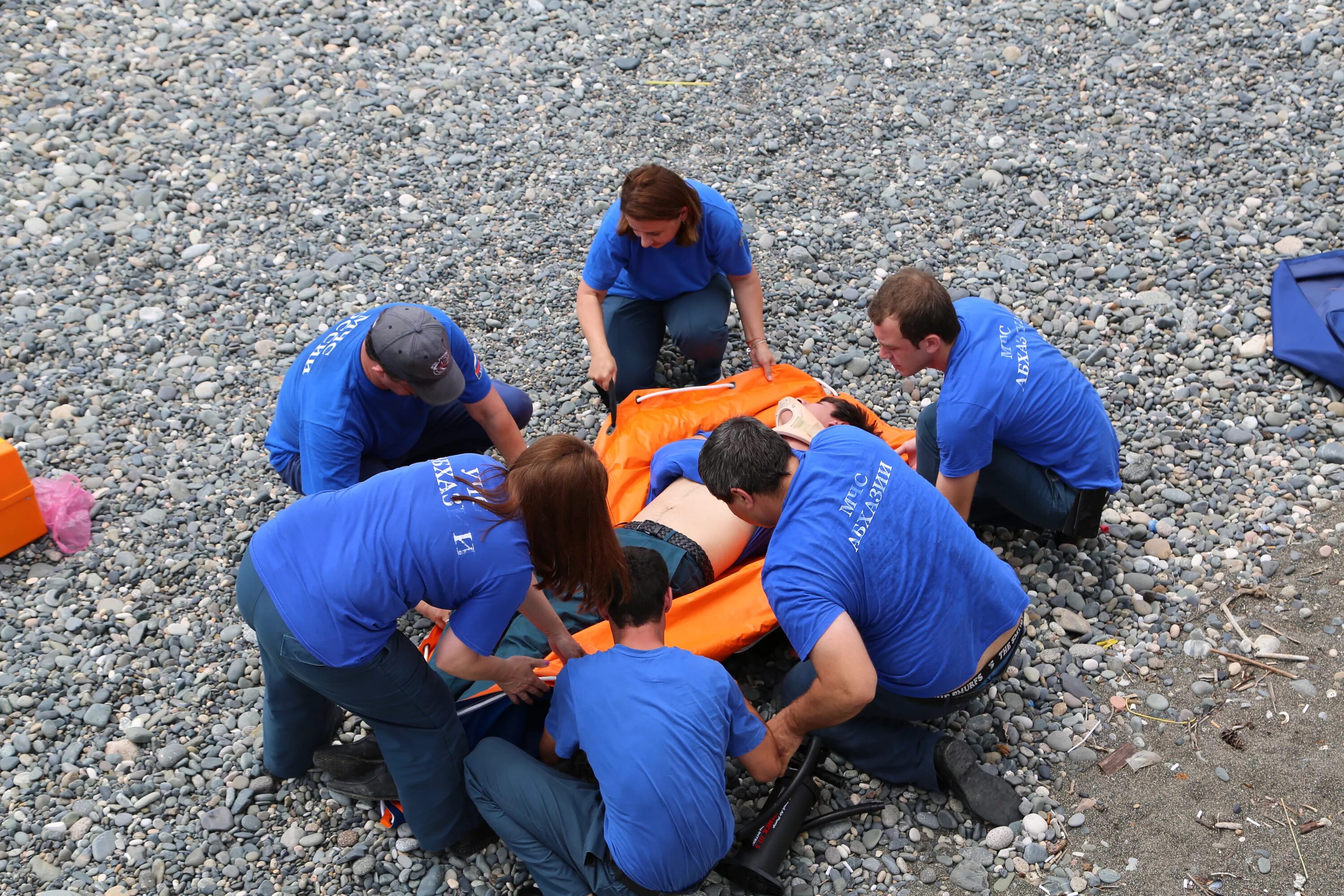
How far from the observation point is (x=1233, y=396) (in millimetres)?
5203

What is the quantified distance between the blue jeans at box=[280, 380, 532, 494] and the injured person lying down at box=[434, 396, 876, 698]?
812 millimetres

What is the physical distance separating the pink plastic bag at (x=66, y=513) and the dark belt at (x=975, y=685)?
3.81 m

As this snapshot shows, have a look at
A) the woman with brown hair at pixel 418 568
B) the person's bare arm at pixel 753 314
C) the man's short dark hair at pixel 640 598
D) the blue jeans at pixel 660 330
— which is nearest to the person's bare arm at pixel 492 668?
the woman with brown hair at pixel 418 568

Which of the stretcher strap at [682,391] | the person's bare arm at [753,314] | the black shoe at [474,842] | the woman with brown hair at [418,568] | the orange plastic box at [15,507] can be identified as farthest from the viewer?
the person's bare arm at [753,314]

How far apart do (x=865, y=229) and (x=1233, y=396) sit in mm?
2312

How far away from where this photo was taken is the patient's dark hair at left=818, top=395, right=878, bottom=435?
4.64 metres

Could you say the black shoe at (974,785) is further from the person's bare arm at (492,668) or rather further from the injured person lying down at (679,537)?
the person's bare arm at (492,668)

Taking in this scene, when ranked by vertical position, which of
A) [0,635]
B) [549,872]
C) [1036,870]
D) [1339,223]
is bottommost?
[1036,870]

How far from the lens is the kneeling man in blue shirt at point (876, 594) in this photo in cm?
318

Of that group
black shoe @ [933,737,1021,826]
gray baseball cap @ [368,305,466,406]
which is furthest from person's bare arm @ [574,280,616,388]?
black shoe @ [933,737,1021,826]

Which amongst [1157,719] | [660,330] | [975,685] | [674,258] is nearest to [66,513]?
[660,330]

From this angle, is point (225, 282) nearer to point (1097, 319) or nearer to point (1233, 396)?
point (1097, 319)

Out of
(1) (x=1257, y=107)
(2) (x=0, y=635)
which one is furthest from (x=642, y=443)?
(1) (x=1257, y=107)

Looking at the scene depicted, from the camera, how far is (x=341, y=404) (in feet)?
13.0
